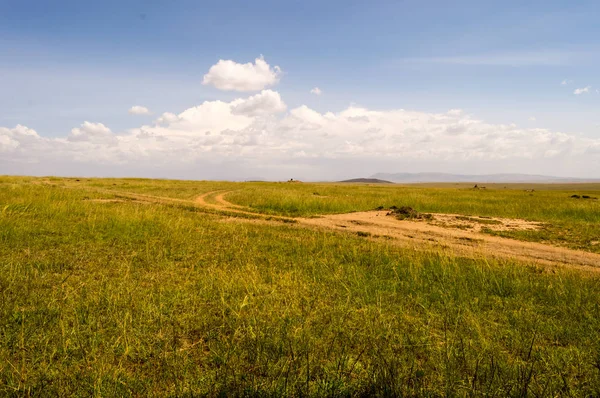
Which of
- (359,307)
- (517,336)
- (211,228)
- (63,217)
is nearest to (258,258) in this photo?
(359,307)

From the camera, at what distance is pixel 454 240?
14.9 metres

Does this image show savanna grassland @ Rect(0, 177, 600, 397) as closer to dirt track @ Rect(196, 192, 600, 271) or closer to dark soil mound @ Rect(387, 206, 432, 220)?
dirt track @ Rect(196, 192, 600, 271)

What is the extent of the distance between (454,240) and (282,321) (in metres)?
11.6

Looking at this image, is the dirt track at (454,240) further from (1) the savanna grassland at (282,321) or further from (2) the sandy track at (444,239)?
(1) the savanna grassland at (282,321)

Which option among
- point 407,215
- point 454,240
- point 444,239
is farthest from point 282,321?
point 407,215

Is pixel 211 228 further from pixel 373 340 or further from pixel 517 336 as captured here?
pixel 517 336

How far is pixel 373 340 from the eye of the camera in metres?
5.62

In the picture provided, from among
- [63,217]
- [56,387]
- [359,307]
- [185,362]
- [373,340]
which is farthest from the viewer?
[63,217]

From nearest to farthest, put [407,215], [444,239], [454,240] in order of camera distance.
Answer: [454,240] → [444,239] → [407,215]

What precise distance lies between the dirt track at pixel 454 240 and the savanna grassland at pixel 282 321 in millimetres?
1524

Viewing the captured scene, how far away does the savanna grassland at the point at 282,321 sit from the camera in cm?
442

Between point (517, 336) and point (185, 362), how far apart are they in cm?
594

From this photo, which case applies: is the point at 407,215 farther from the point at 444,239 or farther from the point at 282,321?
the point at 282,321

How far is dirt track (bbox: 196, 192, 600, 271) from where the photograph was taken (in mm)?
11844
